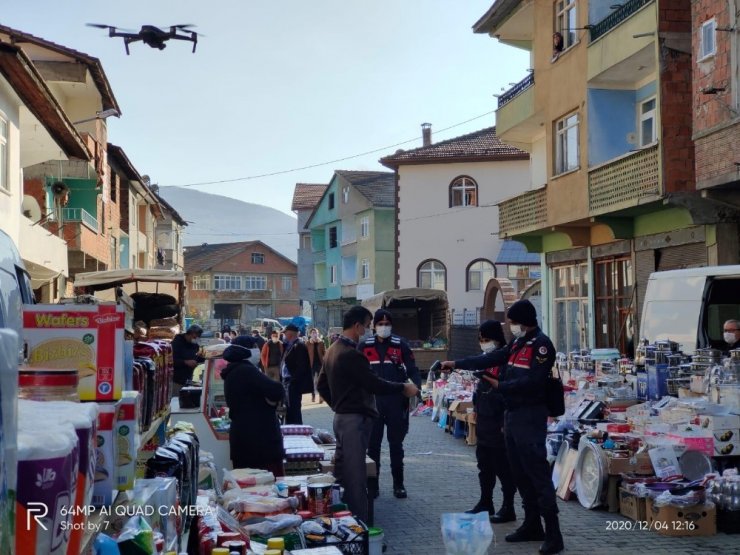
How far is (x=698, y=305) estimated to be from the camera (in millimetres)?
11898

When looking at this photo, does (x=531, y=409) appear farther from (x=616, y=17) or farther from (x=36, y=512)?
(x=616, y=17)

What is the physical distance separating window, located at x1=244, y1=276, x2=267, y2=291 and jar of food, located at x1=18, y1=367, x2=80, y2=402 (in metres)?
87.4

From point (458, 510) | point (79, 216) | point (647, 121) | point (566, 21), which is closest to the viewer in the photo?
point (458, 510)

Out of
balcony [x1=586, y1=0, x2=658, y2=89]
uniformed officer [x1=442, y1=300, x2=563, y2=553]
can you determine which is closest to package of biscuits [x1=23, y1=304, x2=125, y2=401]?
uniformed officer [x1=442, y1=300, x2=563, y2=553]

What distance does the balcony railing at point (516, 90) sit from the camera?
904 inches

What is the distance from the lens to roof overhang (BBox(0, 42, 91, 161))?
46.7 ft

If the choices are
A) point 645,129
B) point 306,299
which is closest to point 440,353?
point 645,129

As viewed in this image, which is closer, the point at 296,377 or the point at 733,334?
the point at 733,334

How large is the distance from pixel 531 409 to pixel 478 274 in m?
35.6

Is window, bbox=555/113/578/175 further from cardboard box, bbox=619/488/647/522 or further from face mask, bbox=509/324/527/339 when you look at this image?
face mask, bbox=509/324/527/339

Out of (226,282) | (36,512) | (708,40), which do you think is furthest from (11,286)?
(226,282)

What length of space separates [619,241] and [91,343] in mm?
17936

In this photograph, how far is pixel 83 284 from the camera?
1728 centimetres

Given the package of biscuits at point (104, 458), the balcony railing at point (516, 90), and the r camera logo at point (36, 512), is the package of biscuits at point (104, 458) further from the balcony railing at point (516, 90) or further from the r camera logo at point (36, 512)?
the balcony railing at point (516, 90)
